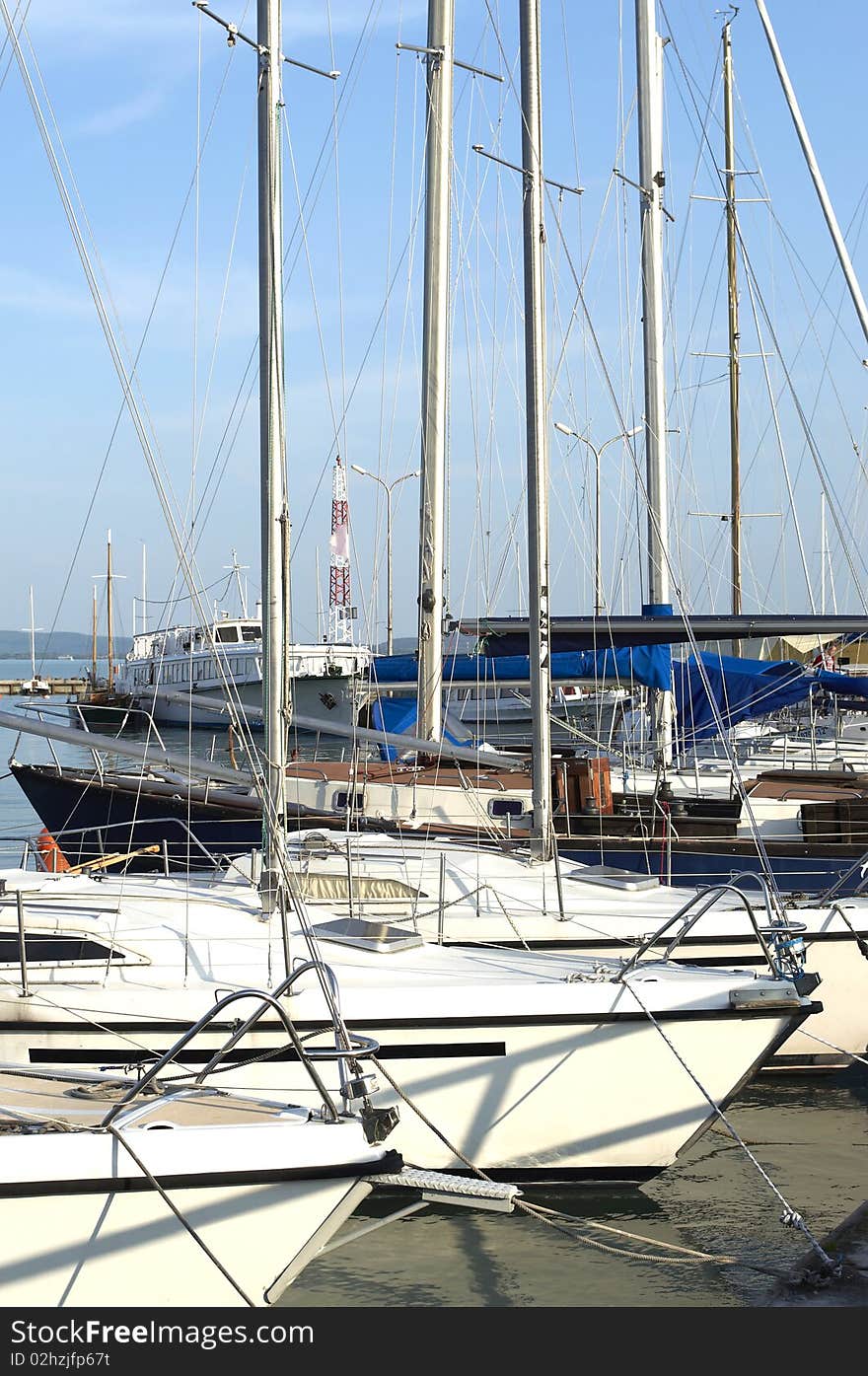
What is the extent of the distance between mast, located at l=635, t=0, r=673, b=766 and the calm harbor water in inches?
503

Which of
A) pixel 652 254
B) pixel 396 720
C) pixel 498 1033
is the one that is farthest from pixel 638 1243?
pixel 652 254

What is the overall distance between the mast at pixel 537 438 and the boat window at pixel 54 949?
4.80 m

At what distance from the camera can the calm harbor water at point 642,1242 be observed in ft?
25.1

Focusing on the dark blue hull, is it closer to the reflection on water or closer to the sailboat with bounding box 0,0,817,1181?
the reflection on water

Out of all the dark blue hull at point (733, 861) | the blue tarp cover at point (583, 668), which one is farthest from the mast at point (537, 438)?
the blue tarp cover at point (583, 668)

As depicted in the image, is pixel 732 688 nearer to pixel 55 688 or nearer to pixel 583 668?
pixel 583 668

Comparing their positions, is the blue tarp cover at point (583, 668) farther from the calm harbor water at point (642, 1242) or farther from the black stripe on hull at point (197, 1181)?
the black stripe on hull at point (197, 1181)

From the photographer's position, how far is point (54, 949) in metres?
9.28

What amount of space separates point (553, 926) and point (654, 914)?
0.90m

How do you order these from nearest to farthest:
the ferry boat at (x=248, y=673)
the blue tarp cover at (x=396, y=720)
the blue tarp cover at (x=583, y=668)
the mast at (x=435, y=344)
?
the mast at (x=435, y=344) → the blue tarp cover at (x=396, y=720) → the blue tarp cover at (x=583, y=668) → the ferry boat at (x=248, y=673)

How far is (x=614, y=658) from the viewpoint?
63.0ft

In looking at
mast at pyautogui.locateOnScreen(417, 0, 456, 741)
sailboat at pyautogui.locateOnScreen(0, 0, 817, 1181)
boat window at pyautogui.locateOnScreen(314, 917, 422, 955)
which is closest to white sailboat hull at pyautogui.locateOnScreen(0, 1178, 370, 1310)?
sailboat at pyautogui.locateOnScreen(0, 0, 817, 1181)

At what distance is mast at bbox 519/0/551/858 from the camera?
12.9m

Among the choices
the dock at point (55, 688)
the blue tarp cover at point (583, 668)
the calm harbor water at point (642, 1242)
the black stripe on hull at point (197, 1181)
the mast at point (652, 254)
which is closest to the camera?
the black stripe on hull at point (197, 1181)
